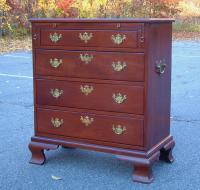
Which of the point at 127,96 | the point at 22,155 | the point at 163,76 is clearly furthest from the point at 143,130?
the point at 22,155

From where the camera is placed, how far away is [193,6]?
30.5 meters

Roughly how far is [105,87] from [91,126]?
0.38 metres

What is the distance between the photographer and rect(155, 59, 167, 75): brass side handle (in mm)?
4227

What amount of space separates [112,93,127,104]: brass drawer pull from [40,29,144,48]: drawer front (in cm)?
42

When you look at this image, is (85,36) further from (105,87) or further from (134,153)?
(134,153)

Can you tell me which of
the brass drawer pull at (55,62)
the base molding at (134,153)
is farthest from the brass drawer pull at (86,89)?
the base molding at (134,153)

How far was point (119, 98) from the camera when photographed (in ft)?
13.7

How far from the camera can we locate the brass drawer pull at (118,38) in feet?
13.3

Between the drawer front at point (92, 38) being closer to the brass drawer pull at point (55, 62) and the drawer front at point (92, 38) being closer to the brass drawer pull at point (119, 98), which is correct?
the brass drawer pull at point (55, 62)

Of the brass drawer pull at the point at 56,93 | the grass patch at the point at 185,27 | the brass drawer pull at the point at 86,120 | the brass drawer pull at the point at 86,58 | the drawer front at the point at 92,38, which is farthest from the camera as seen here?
the grass patch at the point at 185,27

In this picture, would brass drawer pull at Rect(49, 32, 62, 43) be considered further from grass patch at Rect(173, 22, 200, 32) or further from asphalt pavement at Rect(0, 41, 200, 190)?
grass patch at Rect(173, 22, 200, 32)

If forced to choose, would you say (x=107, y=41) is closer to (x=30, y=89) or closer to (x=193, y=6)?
(x=30, y=89)

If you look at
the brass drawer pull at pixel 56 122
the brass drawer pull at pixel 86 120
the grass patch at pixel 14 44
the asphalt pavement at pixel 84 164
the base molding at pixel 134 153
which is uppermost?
the brass drawer pull at pixel 86 120

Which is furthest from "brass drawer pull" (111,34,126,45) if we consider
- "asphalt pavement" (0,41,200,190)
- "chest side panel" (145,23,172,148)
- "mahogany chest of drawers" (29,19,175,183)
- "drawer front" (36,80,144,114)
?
"asphalt pavement" (0,41,200,190)
